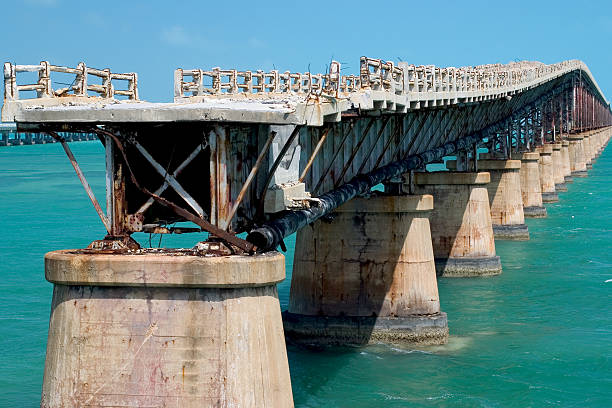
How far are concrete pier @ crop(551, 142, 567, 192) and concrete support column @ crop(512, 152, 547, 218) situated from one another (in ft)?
82.0

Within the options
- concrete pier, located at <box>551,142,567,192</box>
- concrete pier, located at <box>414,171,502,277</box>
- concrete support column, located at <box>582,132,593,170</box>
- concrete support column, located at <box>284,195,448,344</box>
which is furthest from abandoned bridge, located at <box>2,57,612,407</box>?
concrete support column, located at <box>582,132,593,170</box>

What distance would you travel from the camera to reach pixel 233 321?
13.8m

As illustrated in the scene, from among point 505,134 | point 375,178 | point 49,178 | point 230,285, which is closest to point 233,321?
point 230,285

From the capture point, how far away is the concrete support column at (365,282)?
99.3ft

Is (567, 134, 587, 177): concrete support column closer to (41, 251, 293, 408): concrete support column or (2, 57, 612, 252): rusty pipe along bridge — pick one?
(2, 57, 612, 252): rusty pipe along bridge

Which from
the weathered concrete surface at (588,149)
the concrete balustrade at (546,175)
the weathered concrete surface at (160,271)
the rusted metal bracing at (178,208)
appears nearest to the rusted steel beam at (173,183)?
the rusted metal bracing at (178,208)

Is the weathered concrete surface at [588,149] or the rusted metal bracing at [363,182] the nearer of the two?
the rusted metal bracing at [363,182]

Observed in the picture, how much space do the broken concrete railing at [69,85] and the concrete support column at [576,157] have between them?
110m

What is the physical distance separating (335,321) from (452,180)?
57.8 ft

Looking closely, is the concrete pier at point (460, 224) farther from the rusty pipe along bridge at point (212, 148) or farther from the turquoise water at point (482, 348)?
the rusty pipe along bridge at point (212, 148)

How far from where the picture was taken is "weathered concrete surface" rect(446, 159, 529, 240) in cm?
5891

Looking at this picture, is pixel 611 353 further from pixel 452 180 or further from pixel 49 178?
pixel 49 178

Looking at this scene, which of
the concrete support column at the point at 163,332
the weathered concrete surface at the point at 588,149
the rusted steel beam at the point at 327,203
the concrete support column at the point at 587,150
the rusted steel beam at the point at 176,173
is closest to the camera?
the concrete support column at the point at 163,332

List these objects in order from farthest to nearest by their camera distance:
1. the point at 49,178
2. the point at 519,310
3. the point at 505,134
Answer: the point at 49,178
the point at 505,134
the point at 519,310
